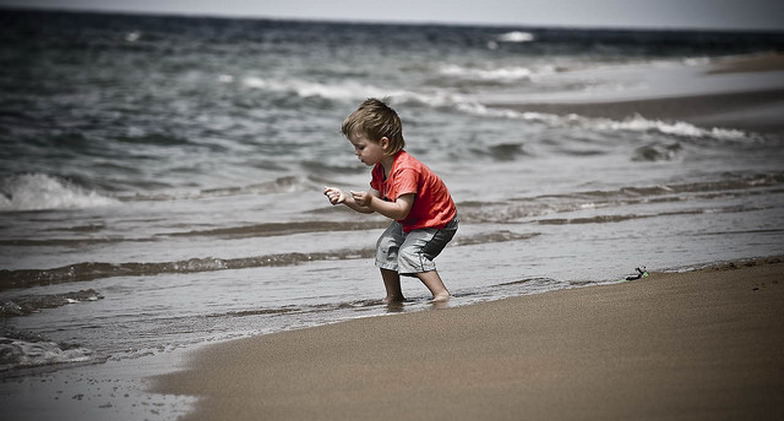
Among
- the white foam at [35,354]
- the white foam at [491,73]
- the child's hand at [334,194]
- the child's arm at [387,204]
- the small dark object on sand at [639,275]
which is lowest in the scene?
the white foam at [35,354]

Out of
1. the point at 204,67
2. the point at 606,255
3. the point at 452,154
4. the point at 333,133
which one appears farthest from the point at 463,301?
the point at 204,67

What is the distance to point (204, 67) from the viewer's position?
27.3m

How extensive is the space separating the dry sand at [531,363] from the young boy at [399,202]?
2.32 feet

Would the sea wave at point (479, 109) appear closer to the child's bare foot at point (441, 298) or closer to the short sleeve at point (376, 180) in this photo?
the short sleeve at point (376, 180)

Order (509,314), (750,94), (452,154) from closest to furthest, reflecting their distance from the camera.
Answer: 1. (509,314)
2. (452,154)
3. (750,94)

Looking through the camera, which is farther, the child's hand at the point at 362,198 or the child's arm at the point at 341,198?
the child's hand at the point at 362,198

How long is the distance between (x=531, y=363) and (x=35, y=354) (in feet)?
6.47

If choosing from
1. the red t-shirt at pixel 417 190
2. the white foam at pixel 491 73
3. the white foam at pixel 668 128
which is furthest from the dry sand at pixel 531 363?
the white foam at pixel 491 73

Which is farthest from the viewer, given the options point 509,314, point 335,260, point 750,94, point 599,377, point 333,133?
point 750,94

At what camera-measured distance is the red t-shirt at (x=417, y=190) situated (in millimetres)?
4617

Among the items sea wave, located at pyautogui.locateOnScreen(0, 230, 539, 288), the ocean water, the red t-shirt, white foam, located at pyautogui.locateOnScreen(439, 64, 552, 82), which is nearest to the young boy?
the red t-shirt

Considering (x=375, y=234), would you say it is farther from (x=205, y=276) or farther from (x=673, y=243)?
(x=673, y=243)

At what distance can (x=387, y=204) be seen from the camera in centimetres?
452

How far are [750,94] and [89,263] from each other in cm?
1537
